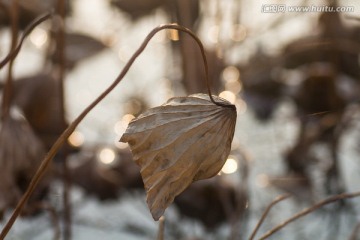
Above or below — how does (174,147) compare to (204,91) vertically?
above

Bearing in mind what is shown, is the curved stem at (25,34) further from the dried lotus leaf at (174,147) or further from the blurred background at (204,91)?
the blurred background at (204,91)

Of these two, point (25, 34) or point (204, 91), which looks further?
point (204, 91)

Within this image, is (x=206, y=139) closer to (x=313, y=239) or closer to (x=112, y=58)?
(x=313, y=239)

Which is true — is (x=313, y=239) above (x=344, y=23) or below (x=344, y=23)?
below

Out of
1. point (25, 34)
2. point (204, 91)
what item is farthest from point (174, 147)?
point (204, 91)

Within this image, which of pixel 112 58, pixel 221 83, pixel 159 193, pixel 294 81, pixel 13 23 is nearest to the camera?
pixel 159 193

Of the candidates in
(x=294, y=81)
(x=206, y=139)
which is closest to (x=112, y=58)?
(x=294, y=81)

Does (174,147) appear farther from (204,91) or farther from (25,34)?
(204,91)
